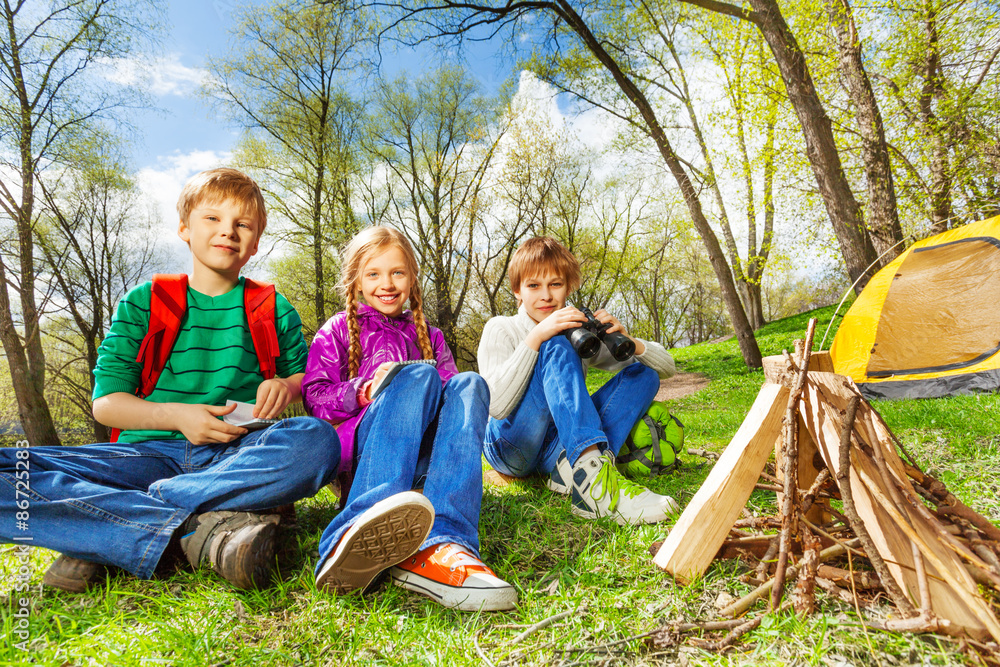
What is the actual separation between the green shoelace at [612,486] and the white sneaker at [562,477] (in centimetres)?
13

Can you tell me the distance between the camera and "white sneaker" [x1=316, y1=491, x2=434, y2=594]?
3.91 feet

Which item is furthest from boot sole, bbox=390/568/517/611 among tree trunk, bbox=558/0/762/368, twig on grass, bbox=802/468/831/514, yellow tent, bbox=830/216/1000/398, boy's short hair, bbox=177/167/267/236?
tree trunk, bbox=558/0/762/368

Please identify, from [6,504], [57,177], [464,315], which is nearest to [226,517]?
[6,504]

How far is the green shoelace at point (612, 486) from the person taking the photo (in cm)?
176

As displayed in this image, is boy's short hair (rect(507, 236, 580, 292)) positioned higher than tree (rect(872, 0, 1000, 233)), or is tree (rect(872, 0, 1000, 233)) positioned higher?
tree (rect(872, 0, 1000, 233))

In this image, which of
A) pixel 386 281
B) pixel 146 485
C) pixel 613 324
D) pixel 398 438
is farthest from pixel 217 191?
pixel 613 324

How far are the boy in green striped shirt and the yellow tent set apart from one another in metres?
4.45

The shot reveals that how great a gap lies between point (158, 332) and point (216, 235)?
41cm

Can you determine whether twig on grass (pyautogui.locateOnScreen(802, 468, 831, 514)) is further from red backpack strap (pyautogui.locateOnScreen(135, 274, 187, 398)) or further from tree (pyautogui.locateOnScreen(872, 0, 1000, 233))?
tree (pyautogui.locateOnScreen(872, 0, 1000, 233))

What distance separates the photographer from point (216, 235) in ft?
6.10

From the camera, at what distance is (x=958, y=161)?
233 inches

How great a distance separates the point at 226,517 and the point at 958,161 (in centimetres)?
817

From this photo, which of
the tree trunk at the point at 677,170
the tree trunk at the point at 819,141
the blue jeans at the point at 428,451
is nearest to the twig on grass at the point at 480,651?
the blue jeans at the point at 428,451

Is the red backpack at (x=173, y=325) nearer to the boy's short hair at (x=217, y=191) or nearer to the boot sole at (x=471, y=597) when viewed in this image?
the boy's short hair at (x=217, y=191)
